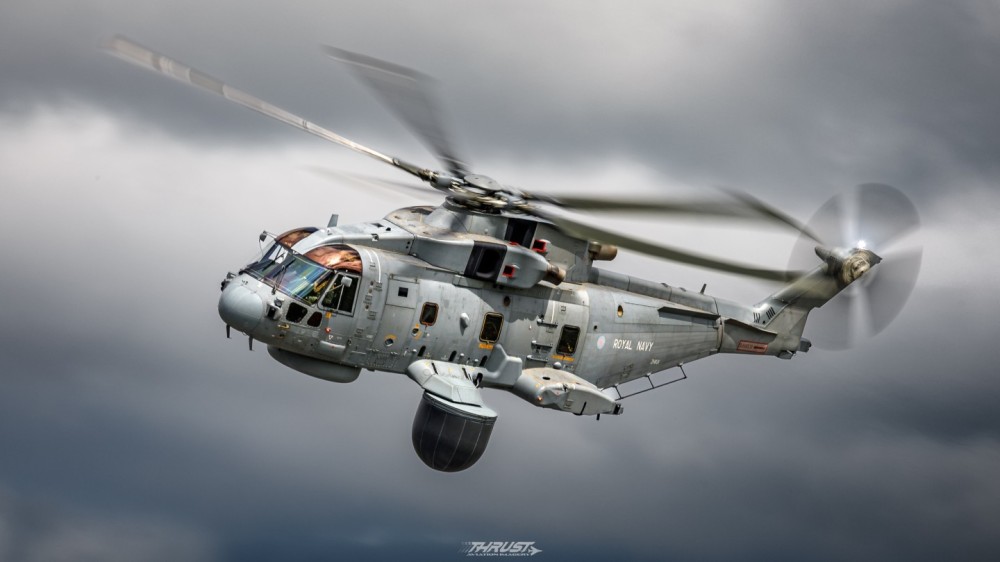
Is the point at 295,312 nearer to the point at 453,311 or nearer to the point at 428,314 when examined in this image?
the point at 428,314

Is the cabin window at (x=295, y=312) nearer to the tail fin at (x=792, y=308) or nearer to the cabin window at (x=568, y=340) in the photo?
the cabin window at (x=568, y=340)

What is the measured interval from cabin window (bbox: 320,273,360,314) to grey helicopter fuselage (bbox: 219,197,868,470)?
0.02 m

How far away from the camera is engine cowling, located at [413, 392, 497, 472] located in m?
20.8

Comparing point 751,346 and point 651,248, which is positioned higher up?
point 651,248

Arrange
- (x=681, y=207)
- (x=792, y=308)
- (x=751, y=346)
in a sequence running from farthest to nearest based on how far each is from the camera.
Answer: (x=792, y=308) → (x=751, y=346) → (x=681, y=207)

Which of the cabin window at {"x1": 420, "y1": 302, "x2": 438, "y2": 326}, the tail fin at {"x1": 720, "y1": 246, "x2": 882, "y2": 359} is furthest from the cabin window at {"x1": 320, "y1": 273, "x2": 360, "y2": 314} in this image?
the tail fin at {"x1": 720, "y1": 246, "x2": 882, "y2": 359}

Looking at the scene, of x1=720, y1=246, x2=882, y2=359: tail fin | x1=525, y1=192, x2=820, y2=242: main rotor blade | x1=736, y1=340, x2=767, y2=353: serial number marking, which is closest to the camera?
x1=525, y1=192, x2=820, y2=242: main rotor blade

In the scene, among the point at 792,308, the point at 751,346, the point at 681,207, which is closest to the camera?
the point at 681,207

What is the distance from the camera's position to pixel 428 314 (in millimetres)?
21203

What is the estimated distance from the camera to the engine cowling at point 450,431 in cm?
2078

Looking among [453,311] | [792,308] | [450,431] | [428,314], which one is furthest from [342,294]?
[792,308]

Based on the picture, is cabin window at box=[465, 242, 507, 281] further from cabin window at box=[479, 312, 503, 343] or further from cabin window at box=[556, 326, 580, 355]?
cabin window at box=[556, 326, 580, 355]

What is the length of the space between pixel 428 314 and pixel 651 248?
174 inches

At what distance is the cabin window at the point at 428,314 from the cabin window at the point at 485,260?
989 mm
